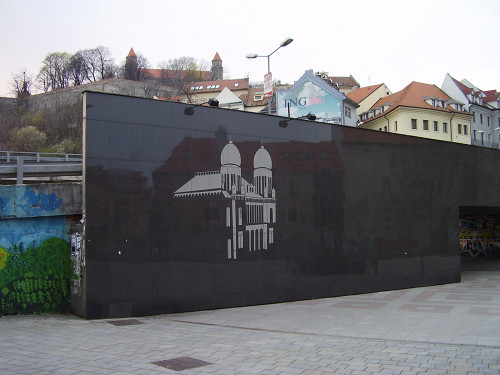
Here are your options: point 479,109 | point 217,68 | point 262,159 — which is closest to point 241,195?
point 262,159

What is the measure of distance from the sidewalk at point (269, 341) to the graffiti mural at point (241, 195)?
80.3 inches

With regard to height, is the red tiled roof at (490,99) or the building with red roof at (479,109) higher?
the red tiled roof at (490,99)

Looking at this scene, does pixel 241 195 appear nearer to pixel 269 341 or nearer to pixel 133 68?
pixel 269 341

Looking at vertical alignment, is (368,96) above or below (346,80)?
below

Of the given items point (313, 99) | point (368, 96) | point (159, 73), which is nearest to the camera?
point (313, 99)

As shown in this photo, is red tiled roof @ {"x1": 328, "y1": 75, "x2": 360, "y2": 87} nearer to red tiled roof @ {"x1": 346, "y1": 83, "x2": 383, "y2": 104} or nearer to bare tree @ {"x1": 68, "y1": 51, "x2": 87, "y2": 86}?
red tiled roof @ {"x1": 346, "y1": 83, "x2": 383, "y2": 104}

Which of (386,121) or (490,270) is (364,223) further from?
(386,121)

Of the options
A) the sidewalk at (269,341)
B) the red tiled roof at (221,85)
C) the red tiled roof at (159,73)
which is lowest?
the sidewalk at (269,341)

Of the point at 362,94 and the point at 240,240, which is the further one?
the point at 362,94

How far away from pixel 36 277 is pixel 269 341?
20.6ft

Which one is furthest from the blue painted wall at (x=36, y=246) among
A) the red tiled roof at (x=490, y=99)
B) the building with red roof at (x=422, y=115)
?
the red tiled roof at (x=490, y=99)

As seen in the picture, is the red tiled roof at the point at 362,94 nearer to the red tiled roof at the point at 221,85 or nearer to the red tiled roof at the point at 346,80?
the red tiled roof at the point at 346,80

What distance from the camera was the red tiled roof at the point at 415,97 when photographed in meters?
51.0

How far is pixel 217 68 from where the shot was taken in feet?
423
